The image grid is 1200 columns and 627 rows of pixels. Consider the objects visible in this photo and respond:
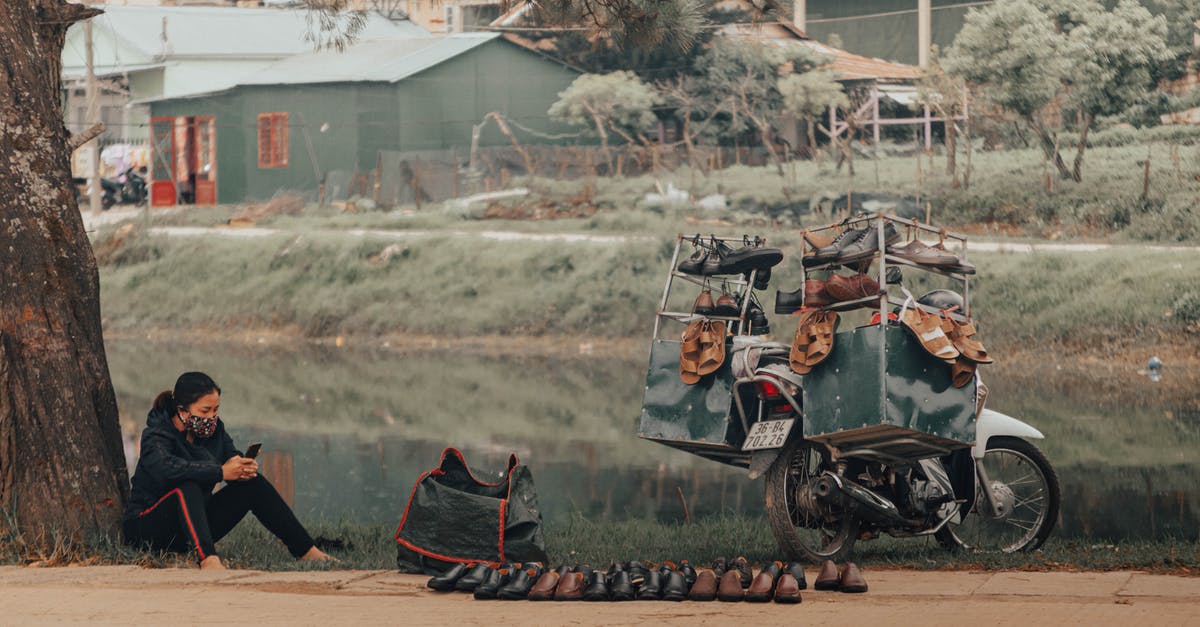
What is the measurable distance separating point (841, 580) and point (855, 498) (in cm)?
117

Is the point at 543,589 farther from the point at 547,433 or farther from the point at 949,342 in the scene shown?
the point at 547,433

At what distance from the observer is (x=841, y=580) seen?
22.5 feet

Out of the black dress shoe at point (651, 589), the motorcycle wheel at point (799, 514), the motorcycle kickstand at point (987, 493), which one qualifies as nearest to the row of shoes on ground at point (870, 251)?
the motorcycle wheel at point (799, 514)

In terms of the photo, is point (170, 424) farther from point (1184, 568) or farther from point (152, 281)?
point (152, 281)

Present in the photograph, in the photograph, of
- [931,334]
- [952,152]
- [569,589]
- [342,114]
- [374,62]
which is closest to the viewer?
[569,589]

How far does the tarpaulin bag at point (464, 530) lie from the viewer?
7.59 metres

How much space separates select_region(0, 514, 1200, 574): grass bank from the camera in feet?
25.8

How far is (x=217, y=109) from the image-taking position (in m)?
37.1

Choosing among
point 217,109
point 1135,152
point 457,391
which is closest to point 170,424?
point 457,391

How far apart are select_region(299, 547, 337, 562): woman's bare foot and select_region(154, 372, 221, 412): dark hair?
97 centimetres

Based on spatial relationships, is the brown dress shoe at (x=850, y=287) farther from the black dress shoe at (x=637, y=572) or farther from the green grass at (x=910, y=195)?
the green grass at (x=910, y=195)

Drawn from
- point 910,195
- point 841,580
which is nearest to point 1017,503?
point 841,580

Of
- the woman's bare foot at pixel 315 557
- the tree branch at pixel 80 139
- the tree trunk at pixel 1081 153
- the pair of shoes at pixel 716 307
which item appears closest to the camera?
the woman's bare foot at pixel 315 557

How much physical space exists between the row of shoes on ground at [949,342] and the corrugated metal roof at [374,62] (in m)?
28.2
